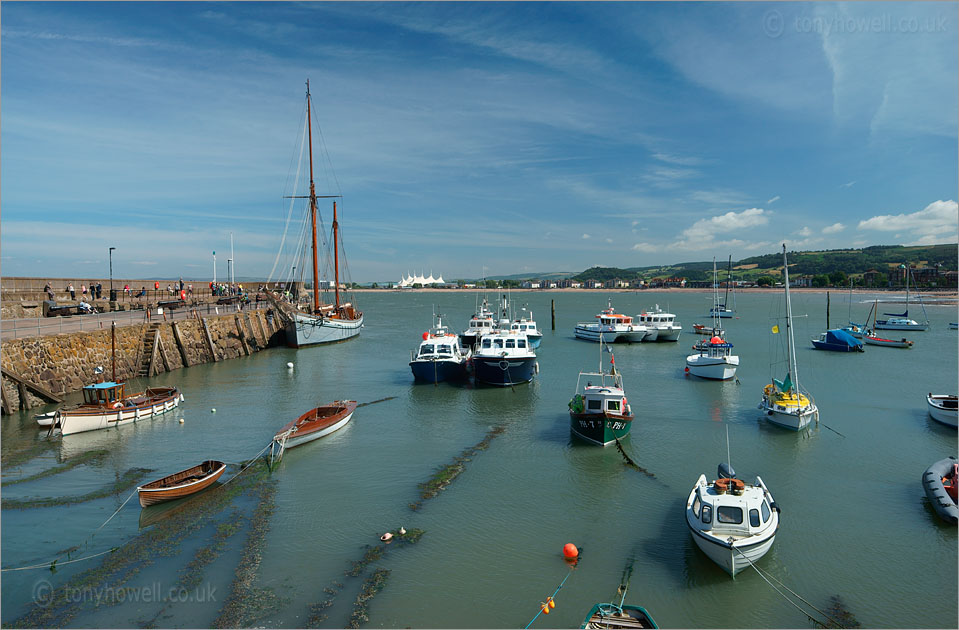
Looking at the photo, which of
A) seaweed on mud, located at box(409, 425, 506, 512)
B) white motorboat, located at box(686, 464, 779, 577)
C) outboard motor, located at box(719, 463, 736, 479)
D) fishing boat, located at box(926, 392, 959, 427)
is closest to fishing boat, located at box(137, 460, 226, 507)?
seaweed on mud, located at box(409, 425, 506, 512)

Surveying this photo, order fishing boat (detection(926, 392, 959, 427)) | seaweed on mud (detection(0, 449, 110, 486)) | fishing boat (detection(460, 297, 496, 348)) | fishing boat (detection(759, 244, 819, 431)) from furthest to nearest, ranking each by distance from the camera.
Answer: fishing boat (detection(460, 297, 496, 348)) → fishing boat (detection(926, 392, 959, 427)) → fishing boat (detection(759, 244, 819, 431)) → seaweed on mud (detection(0, 449, 110, 486))

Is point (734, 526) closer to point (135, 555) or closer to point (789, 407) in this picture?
point (789, 407)

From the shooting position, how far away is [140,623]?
11516 millimetres

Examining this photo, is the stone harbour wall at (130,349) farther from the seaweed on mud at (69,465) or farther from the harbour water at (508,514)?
the seaweed on mud at (69,465)

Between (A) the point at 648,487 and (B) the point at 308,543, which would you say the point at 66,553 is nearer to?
(B) the point at 308,543

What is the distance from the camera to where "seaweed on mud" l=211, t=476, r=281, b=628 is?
38.2 feet

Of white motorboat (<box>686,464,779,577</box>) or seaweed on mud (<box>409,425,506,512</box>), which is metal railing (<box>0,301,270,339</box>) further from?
white motorboat (<box>686,464,779,577</box>)

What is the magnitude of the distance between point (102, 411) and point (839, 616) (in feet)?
94.0

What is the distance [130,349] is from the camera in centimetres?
3869

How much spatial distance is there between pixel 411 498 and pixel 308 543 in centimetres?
408

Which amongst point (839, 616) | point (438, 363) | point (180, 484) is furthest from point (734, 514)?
point (438, 363)

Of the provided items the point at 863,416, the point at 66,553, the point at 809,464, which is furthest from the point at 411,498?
the point at 863,416

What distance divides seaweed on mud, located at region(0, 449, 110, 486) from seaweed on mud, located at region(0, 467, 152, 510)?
77.7 inches

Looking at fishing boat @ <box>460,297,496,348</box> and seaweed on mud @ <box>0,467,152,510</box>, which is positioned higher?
fishing boat @ <box>460,297,496,348</box>
